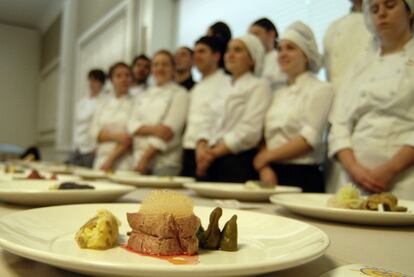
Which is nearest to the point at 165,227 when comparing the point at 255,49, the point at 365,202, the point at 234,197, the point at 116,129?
the point at 365,202

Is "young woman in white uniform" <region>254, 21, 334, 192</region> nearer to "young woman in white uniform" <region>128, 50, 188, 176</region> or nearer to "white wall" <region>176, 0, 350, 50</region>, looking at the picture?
"white wall" <region>176, 0, 350, 50</region>

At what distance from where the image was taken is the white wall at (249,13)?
8.15ft

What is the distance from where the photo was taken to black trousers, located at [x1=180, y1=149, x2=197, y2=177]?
257 cm

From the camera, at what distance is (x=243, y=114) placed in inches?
83.3

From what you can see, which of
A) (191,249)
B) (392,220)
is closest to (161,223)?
(191,249)

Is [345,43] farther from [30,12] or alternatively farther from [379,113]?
[30,12]

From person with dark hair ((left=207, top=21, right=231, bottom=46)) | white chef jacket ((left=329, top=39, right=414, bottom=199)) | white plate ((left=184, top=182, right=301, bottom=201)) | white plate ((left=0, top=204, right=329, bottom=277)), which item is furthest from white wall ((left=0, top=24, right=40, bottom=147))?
white plate ((left=0, top=204, right=329, bottom=277))

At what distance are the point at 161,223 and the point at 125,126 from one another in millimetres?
2859

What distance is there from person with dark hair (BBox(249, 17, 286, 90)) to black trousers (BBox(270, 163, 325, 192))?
0.58 meters

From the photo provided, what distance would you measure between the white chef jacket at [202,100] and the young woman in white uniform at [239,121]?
242 millimetres

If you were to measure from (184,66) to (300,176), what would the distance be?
1595 mm

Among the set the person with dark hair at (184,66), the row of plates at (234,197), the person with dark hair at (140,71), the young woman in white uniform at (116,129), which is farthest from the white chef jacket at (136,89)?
the row of plates at (234,197)

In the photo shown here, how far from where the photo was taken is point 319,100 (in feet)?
6.01

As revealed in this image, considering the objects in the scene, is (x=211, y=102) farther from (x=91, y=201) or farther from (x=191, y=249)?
(x=191, y=249)
